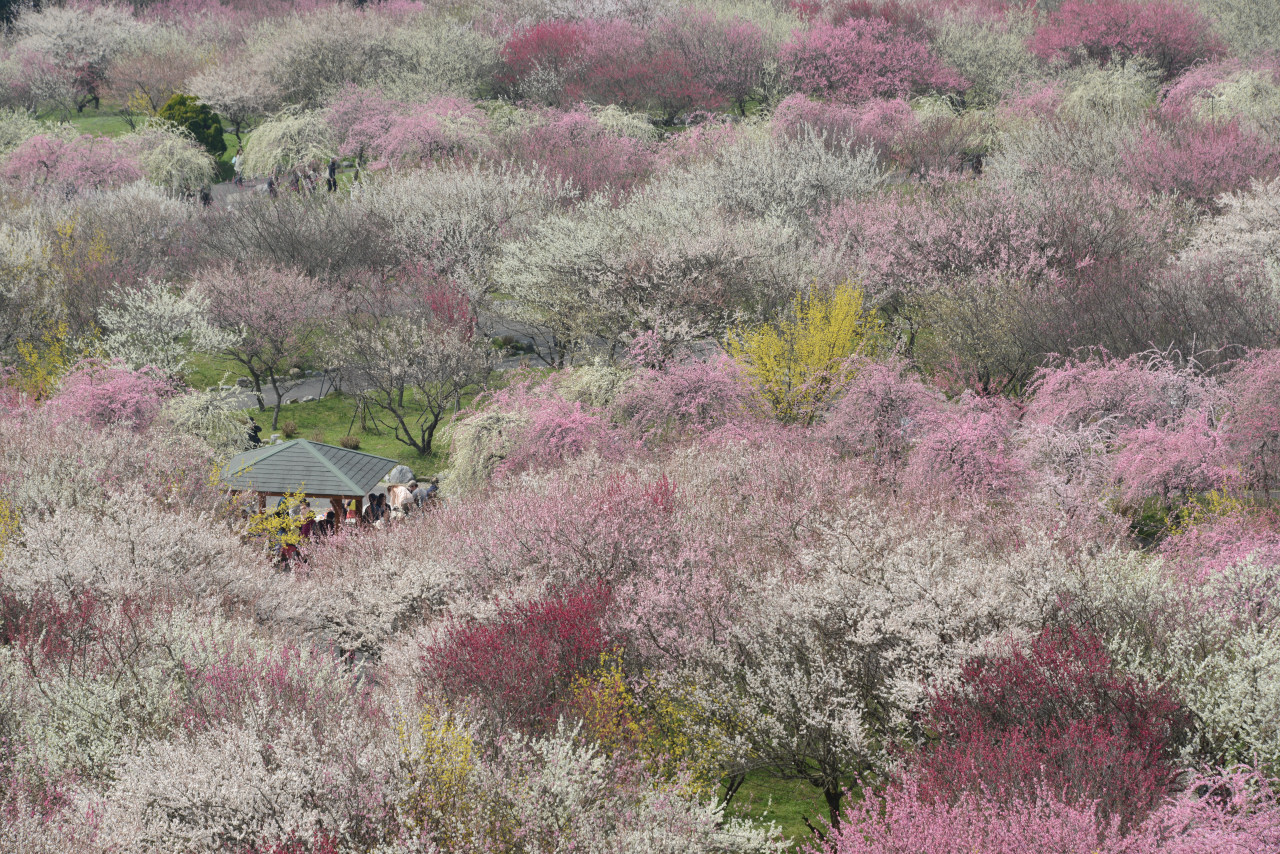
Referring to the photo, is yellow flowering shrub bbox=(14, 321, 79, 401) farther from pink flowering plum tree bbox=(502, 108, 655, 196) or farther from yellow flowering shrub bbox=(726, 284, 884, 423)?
pink flowering plum tree bbox=(502, 108, 655, 196)

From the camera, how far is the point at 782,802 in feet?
48.2

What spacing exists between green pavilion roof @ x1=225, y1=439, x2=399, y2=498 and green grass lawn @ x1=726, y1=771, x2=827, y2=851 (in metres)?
10.5

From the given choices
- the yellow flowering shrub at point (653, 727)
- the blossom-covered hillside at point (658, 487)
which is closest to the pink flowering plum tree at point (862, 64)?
the blossom-covered hillside at point (658, 487)

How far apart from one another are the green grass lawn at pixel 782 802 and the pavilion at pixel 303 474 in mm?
10545

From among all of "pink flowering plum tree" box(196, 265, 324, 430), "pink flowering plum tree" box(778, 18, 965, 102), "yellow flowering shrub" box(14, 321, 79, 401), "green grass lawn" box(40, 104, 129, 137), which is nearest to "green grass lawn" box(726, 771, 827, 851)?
"yellow flowering shrub" box(14, 321, 79, 401)

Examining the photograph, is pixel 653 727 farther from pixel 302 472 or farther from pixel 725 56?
pixel 725 56

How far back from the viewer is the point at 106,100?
73.0 metres

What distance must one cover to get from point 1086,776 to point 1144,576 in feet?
13.6

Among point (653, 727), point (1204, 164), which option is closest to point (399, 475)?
point (653, 727)

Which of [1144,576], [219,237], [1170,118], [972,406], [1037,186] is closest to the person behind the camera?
[1144,576]

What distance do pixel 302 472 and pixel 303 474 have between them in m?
0.06

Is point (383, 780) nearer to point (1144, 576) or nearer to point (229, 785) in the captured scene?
point (229, 785)

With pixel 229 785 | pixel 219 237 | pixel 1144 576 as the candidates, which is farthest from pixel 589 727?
pixel 219 237

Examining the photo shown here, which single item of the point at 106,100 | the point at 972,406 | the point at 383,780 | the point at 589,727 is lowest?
the point at 106,100
